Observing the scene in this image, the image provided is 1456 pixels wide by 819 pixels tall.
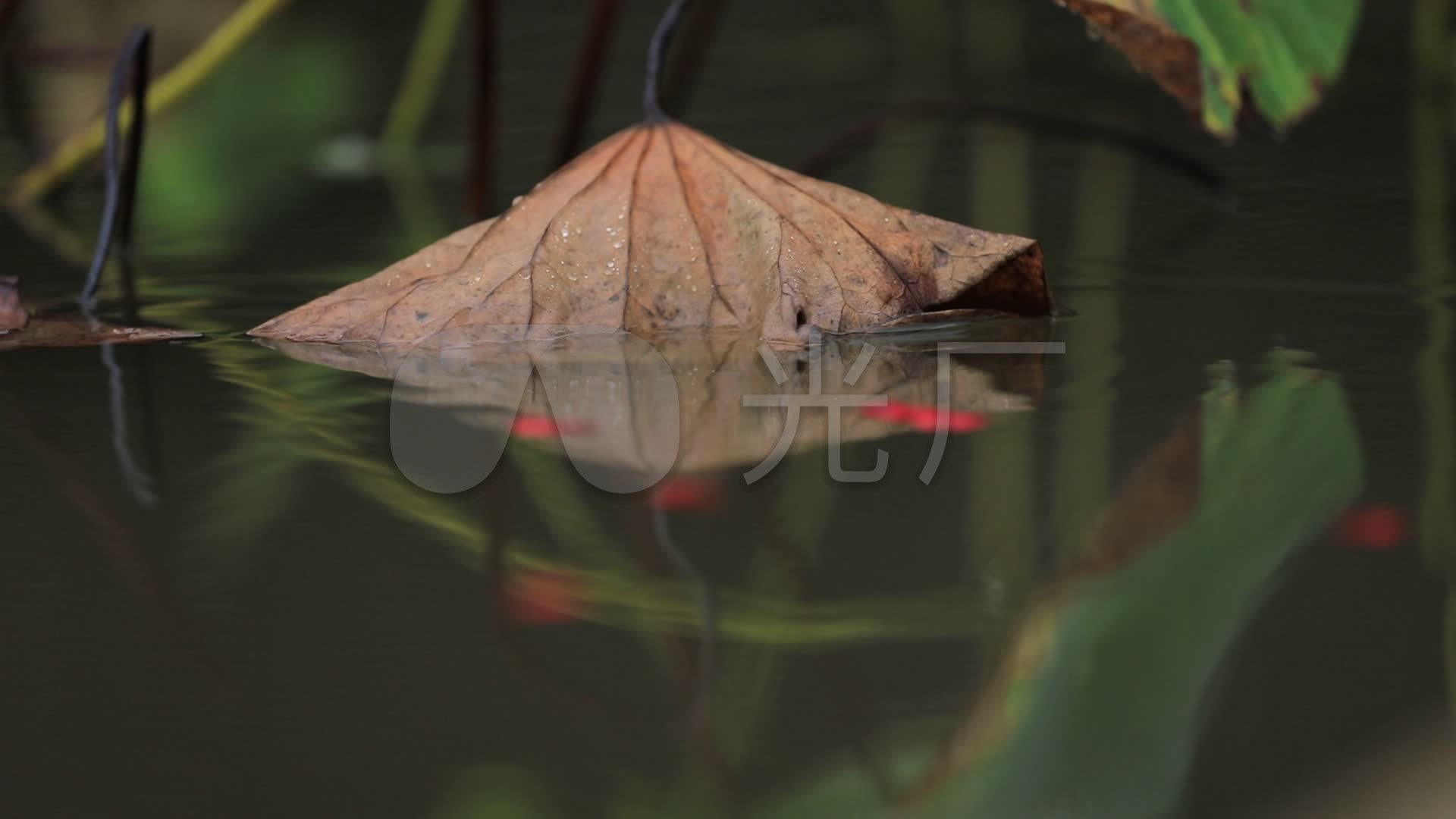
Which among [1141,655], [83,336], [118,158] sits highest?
[118,158]

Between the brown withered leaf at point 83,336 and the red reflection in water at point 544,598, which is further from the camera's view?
the brown withered leaf at point 83,336

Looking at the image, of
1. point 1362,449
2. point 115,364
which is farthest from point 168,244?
point 1362,449

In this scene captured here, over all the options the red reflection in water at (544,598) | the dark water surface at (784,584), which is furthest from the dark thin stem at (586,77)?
the red reflection in water at (544,598)

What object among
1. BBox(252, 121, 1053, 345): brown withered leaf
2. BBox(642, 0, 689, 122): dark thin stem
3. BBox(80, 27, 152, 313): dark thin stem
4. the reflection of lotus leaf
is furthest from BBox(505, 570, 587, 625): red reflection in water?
BBox(80, 27, 152, 313): dark thin stem

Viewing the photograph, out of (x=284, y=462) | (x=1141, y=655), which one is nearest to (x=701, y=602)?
(x=1141, y=655)

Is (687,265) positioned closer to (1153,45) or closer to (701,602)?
(1153,45)

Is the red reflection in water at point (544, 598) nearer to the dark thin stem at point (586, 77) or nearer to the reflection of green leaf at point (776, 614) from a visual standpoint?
the reflection of green leaf at point (776, 614)

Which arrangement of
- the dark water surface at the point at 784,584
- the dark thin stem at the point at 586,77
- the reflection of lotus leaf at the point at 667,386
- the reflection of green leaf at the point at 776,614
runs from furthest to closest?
1. the dark thin stem at the point at 586,77
2. the reflection of lotus leaf at the point at 667,386
3. the reflection of green leaf at the point at 776,614
4. the dark water surface at the point at 784,584
